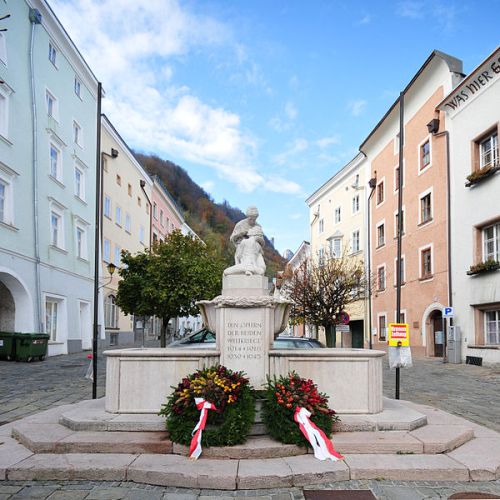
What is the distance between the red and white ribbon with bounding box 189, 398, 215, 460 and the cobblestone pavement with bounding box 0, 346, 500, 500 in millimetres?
679

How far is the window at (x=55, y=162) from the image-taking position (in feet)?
77.9

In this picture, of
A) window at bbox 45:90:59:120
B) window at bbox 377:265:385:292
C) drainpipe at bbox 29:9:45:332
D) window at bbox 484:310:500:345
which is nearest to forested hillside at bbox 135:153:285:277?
window at bbox 377:265:385:292

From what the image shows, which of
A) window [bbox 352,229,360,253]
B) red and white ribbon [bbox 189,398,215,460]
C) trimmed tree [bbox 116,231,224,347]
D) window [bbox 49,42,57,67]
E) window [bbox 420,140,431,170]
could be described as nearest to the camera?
red and white ribbon [bbox 189,398,215,460]

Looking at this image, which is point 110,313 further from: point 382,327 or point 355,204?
point 355,204

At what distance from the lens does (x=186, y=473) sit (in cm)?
530

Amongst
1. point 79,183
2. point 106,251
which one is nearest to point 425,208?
point 79,183

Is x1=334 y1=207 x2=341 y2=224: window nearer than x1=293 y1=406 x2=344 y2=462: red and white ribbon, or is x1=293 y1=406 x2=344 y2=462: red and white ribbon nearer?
x1=293 y1=406 x2=344 y2=462: red and white ribbon

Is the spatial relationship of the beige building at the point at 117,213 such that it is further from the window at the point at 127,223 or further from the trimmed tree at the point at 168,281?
the trimmed tree at the point at 168,281

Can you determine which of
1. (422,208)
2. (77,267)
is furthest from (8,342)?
(422,208)

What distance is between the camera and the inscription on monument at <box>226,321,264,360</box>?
7.21m

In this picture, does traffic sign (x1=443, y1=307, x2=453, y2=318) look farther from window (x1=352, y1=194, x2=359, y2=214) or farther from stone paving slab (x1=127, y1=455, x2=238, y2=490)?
window (x1=352, y1=194, x2=359, y2=214)

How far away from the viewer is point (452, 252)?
22547mm

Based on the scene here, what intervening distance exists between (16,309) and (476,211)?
18.4m

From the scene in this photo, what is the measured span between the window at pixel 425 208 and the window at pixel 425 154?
1506 mm
